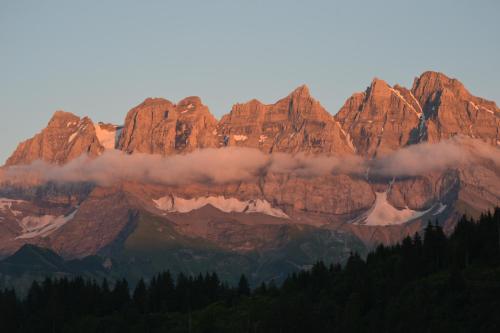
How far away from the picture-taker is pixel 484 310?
19838 cm

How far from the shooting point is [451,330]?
194 meters

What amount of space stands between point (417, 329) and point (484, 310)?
39.9ft

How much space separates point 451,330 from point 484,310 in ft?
28.6

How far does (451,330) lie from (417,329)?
780 cm

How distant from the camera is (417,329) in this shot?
200 m
